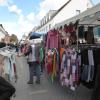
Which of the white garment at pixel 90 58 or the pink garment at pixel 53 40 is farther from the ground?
the pink garment at pixel 53 40

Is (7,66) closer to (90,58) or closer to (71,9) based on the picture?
(90,58)

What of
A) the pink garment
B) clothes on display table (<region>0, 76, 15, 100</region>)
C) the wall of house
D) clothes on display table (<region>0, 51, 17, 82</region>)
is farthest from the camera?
the wall of house

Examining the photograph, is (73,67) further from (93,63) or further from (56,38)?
(56,38)

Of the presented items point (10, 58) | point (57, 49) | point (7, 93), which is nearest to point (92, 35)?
point (57, 49)

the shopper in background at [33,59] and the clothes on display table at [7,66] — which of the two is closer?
the clothes on display table at [7,66]

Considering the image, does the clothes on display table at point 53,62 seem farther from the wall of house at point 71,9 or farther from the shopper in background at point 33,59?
the wall of house at point 71,9

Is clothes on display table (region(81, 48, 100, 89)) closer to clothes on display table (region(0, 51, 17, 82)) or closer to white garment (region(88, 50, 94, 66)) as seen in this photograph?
white garment (region(88, 50, 94, 66))

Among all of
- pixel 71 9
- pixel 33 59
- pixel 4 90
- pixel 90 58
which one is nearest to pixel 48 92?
pixel 33 59

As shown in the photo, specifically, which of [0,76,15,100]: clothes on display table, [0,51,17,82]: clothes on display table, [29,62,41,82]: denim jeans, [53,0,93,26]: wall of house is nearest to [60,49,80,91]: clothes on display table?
[0,51,17,82]: clothes on display table

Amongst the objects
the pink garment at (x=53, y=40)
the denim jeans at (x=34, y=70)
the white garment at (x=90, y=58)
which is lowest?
the denim jeans at (x=34, y=70)

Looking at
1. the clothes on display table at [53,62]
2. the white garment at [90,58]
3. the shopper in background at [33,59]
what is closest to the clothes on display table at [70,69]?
the white garment at [90,58]

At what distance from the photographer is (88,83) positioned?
7.91m

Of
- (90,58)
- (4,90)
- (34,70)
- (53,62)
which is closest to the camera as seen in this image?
(4,90)

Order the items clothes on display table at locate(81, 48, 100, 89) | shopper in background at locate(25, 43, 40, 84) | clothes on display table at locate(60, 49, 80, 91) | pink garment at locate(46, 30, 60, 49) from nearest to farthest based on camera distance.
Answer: clothes on display table at locate(81, 48, 100, 89) → clothes on display table at locate(60, 49, 80, 91) → pink garment at locate(46, 30, 60, 49) → shopper in background at locate(25, 43, 40, 84)
